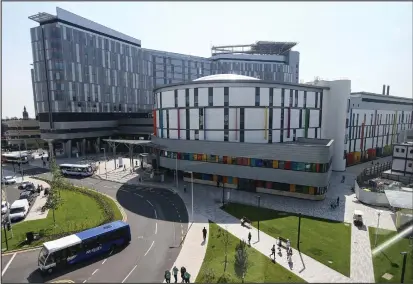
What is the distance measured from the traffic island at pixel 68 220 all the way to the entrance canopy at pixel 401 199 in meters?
32.3

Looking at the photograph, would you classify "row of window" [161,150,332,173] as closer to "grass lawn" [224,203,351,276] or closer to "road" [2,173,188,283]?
"grass lawn" [224,203,351,276]

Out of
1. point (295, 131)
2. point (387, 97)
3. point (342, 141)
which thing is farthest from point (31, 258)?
point (387, 97)

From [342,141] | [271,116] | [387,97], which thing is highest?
[387,97]

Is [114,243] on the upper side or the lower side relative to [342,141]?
lower

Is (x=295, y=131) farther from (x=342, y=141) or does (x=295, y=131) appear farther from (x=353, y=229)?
(x=353, y=229)

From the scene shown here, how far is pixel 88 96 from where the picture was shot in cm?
8431

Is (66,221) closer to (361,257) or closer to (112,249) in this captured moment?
(112,249)

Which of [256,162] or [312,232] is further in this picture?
[256,162]

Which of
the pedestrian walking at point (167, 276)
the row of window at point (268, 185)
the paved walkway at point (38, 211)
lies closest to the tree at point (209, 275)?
the pedestrian walking at point (167, 276)

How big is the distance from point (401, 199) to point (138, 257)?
28.0 metres

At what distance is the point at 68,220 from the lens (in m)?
32.1

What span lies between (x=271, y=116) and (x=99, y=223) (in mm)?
35580

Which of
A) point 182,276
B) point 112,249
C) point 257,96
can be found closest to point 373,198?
point 257,96

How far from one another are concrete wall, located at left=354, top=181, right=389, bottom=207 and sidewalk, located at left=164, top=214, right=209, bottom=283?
2534 cm
